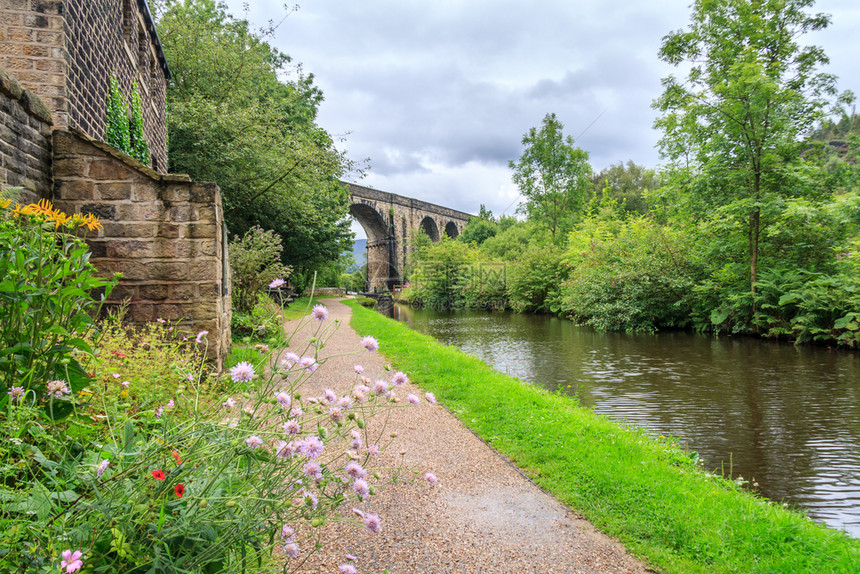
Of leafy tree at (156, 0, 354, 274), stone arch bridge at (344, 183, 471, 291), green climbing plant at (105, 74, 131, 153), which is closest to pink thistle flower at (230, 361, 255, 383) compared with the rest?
green climbing plant at (105, 74, 131, 153)

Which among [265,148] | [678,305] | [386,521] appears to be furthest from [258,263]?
[678,305]

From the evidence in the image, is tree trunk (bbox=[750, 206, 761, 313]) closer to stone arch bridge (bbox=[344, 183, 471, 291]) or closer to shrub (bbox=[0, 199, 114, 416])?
shrub (bbox=[0, 199, 114, 416])

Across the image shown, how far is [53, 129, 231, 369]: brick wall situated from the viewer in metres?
4.38

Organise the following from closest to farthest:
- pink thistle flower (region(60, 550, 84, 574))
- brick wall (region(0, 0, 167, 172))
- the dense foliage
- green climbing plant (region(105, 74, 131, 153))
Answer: pink thistle flower (region(60, 550, 84, 574)) → the dense foliage → brick wall (region(0, 0, 167, 172)) → green climbing plant (region(105, 74, 131, 153))

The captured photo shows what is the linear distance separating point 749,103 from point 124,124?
13.3 m

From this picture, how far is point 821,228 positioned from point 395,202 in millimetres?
36167

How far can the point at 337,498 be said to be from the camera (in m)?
1.51

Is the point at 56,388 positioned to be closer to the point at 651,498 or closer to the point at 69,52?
the point at 651,498

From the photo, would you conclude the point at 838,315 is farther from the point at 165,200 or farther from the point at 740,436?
the point at 165,200

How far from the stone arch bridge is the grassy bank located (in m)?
36.4

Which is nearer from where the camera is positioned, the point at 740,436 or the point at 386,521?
the point at 386,521

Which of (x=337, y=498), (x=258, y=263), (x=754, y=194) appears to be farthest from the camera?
(x=754, y=194)

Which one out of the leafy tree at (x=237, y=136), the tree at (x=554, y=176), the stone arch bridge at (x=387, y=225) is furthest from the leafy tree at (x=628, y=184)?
the leafy tree at (x=237, y=136)

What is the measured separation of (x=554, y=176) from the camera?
28422 mm
